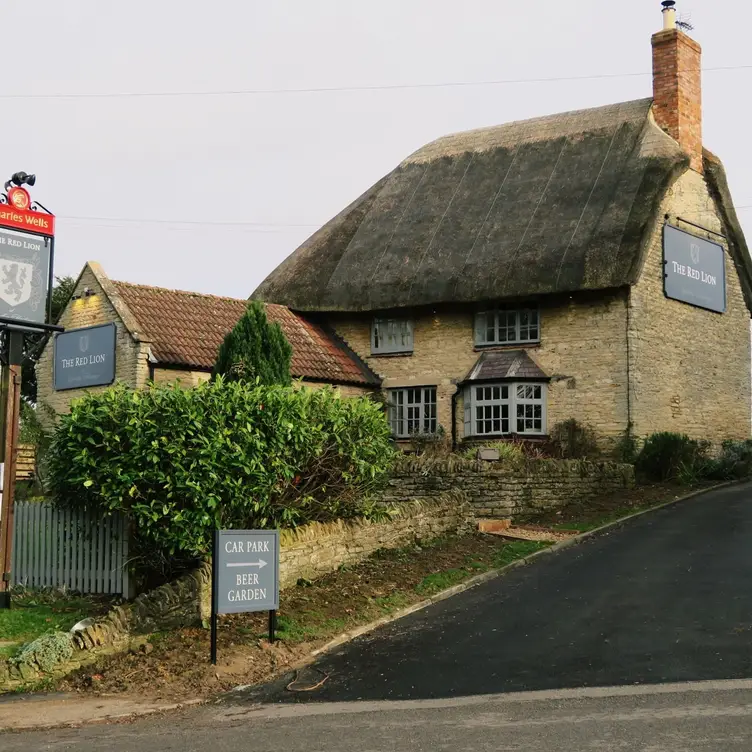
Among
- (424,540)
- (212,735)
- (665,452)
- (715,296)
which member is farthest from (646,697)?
(715,296)

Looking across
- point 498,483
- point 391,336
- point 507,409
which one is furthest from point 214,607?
point 391,336

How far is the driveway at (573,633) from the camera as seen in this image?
35.9ft

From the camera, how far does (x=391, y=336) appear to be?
2877cm

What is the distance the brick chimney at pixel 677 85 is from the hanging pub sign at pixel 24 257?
17.3m

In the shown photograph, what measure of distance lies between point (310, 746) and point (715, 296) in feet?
74.6

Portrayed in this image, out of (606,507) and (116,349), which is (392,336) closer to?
(116,349)

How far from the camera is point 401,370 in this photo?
28562 mm

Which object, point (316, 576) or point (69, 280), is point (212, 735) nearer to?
point (316, 576)

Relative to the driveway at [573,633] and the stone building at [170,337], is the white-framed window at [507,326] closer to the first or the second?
the stone building at [170,337]

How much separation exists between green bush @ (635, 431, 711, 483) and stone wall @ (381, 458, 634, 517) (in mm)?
2746

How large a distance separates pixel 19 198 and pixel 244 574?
272 inches

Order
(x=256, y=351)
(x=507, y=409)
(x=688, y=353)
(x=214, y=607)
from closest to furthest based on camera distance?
1. (x=214, y=607)
2. (x=256, y=351)
3. (x=507, y=409)
4. (x=688, y=353)

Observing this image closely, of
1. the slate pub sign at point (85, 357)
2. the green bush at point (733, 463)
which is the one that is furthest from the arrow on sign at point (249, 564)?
the green bush at point (733, 463)

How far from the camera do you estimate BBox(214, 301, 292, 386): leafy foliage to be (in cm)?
1970
